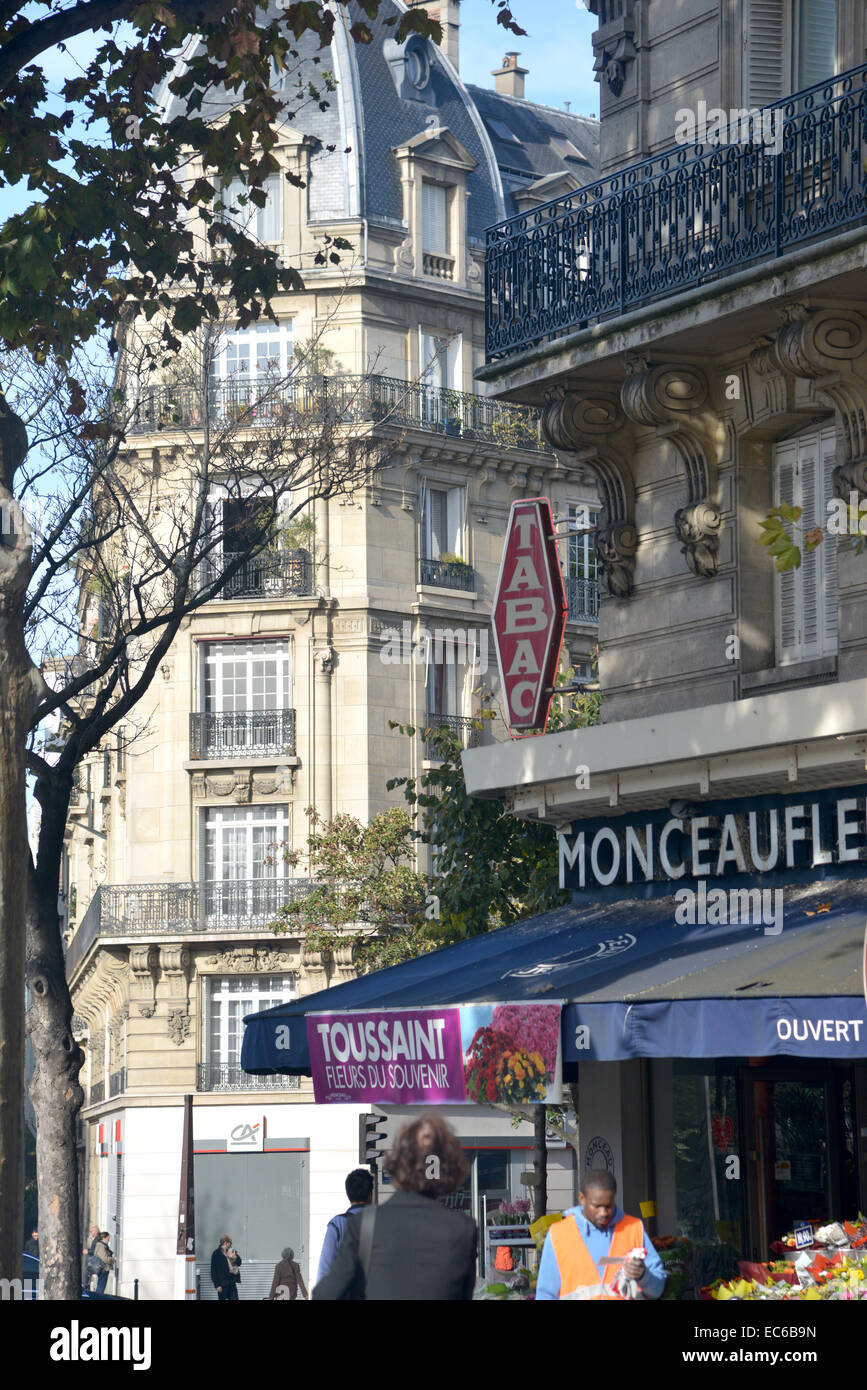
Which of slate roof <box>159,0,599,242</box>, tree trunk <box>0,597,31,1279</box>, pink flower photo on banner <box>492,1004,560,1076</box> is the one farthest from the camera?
slate roof <box>159,0,599,242</box>

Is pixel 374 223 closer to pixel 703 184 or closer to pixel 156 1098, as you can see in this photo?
pixel 156 1098

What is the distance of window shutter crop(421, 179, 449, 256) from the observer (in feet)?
146

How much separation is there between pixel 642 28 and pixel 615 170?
1074mm

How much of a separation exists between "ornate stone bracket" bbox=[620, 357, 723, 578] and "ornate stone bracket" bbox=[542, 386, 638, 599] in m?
0.60

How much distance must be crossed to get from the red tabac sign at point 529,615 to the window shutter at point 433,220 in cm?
2871

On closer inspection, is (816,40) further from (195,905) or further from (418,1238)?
(195,905)

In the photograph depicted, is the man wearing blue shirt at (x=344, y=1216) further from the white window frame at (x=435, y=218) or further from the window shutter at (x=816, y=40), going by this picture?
the white window frame at (x=435, y=218)

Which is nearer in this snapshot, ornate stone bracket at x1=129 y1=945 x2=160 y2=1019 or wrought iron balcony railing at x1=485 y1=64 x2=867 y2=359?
wrought iron balcony railing at x1=485 y1=64 x2=867 y2=359

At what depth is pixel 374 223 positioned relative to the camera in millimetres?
43375

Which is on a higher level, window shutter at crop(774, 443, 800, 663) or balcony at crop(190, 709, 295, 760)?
balcony at crop(190, 709, 295, 760)

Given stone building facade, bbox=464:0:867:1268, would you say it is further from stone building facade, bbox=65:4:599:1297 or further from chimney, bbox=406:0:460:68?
chimney, bbox=406:0:460:68

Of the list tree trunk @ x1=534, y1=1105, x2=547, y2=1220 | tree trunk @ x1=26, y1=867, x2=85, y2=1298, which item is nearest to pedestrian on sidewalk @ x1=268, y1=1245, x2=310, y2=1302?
tree trunk @ x1=26, y1=867, x2=85, y2=1298

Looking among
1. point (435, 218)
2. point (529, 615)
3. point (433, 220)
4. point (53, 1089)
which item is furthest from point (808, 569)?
point (435, 218)

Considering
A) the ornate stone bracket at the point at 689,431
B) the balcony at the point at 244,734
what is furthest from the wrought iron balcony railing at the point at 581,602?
the ornate stone bracket at the point at 689,431
